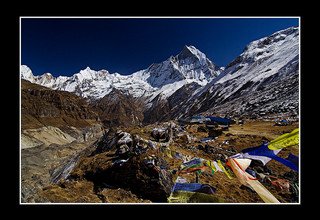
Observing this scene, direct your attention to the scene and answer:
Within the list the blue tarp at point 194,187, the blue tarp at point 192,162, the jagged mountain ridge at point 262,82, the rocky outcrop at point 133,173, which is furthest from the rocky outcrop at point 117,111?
the blue tarp at point 194,187

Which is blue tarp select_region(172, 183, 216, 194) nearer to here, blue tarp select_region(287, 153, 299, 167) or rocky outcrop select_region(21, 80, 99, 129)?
blue tarp select_region(287, 153, 299, 167)

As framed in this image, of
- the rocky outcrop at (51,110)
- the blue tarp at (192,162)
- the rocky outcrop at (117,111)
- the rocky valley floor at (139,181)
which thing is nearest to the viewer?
the rocky valley floor at (139,181)

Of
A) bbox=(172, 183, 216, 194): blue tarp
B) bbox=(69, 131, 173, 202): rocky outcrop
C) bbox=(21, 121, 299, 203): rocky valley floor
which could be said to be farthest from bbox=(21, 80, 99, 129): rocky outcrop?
bbox=(172, 183, 216, 194): blue tarp

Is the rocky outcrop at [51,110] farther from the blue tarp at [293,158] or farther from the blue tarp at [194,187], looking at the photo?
the blue tarp at [293,158]

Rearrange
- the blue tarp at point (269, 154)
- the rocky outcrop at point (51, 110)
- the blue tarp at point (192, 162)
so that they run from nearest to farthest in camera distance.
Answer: the blue tarp at point (269, 154), the blue tarp at point (192, 162), the rocky outcrop at point (51, 110)

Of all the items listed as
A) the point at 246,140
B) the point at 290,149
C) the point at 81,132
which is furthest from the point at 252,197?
the point at 81,132

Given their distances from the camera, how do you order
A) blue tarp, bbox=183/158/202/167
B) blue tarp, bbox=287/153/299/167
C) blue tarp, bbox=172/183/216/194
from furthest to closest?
blue tarp, bbox=183/158/202/167 < blue tarp, bbox=287/153/299/167 < blue tarp, bbox=172/183/216/194

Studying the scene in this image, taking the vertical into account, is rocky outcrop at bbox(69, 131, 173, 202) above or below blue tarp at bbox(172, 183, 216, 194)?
above

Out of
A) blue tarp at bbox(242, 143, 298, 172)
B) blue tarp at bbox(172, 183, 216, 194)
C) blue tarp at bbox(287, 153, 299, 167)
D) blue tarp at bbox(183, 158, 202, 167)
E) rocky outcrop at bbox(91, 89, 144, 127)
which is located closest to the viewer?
blue tarp at bbox(172, 183, 216, 194)

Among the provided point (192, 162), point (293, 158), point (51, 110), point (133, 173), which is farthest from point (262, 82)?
point (51, 110)
